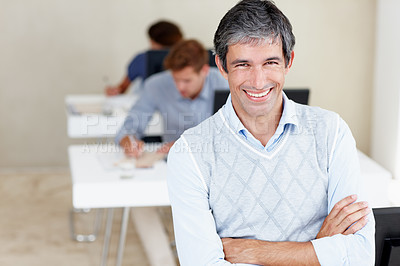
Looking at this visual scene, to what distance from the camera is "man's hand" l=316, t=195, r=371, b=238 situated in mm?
1289

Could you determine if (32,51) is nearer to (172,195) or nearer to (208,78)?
(208,78)

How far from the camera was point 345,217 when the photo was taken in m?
1.29

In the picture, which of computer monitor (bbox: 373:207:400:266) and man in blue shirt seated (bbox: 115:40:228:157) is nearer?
computer monitor (bbox: 373:207:400:266)

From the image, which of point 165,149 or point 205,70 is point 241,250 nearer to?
point 165,149

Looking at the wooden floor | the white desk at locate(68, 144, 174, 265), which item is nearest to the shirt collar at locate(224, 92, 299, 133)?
the white desk at locate(68, 144, 174, 265)

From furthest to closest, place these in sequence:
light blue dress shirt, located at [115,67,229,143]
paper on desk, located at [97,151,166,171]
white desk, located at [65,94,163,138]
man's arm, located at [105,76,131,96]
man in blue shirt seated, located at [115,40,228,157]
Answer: man's arm, located at [105,76,131,96], white desk, located at [65,94,163,138], light blue dress shirt, located at [115,67,229,143], man in blue shirt seated, located at [115,40,228,157], paper on desk, located at [97,151,166,171]

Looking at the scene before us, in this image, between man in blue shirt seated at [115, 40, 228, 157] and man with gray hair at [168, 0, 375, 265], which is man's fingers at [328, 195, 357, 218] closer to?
man with gray hair at [168, 0, 375, 265]

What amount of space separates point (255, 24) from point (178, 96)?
145 cm

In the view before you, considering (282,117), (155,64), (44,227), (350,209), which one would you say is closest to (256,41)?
(282,117)

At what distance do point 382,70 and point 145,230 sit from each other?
127 centimetres

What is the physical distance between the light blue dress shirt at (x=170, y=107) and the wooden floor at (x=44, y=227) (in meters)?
0.68

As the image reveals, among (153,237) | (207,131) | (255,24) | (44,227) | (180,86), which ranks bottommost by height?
(44,227)

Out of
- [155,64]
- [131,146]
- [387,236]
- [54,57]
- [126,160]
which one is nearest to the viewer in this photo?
[387,236]

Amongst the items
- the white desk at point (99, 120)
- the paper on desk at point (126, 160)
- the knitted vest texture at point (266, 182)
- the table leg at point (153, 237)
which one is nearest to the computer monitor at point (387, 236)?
the knitted vest texture at point (266, 182)
